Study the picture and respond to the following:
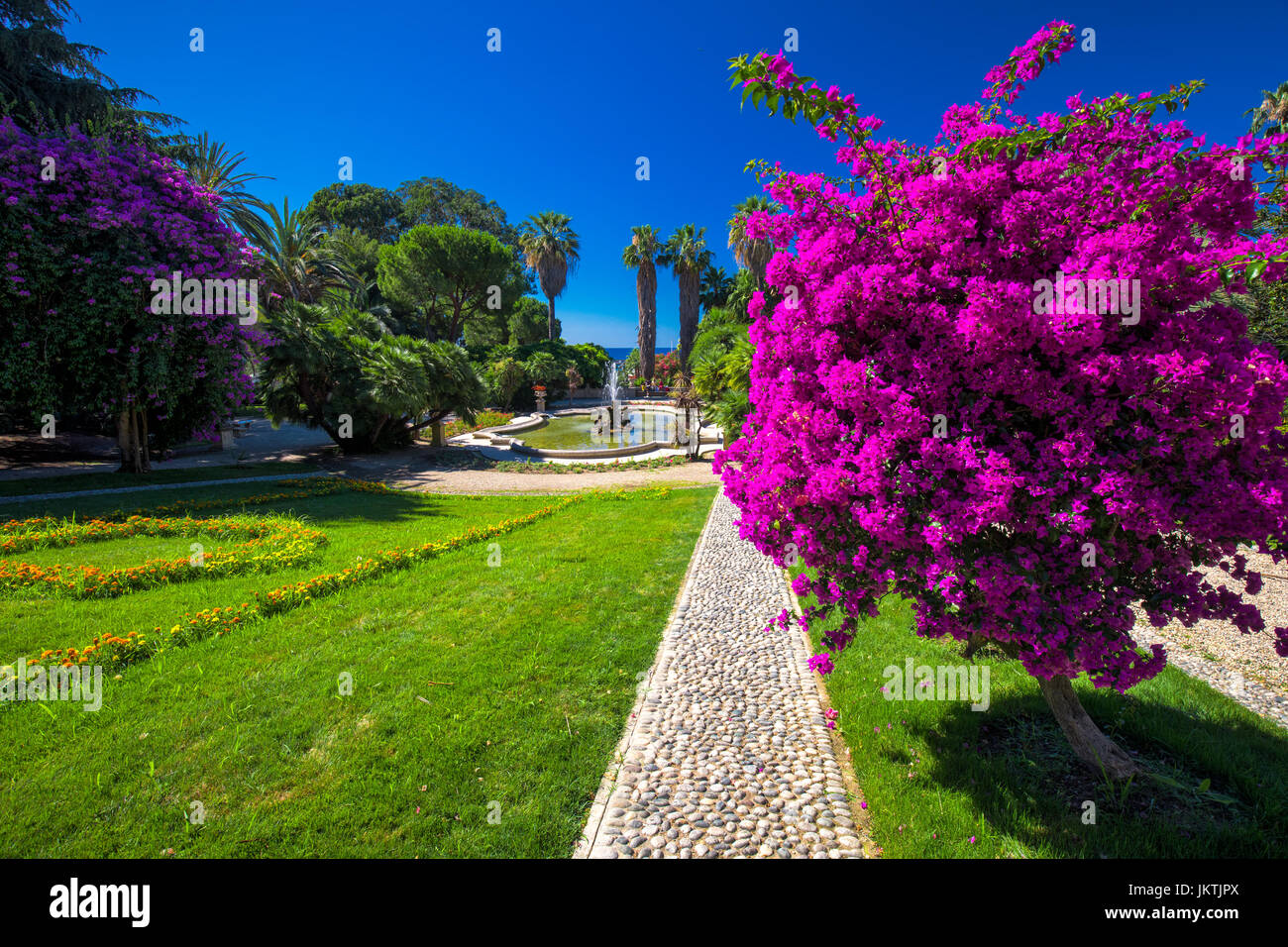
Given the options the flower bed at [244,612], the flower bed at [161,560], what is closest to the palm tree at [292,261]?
the flower bed at [161,560]

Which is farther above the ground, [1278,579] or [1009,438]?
Result: [1009,438]

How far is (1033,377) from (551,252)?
48.2m

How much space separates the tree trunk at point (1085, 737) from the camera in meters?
3.09

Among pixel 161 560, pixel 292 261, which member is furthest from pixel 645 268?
pixel 161 560

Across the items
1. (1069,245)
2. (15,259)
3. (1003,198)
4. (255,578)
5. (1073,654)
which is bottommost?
(255,578)

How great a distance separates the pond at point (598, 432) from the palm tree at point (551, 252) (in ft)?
55.3

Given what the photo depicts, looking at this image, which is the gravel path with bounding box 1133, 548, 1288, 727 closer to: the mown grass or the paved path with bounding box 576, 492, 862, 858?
the paved path with bounding box 576, 492, 862, 858

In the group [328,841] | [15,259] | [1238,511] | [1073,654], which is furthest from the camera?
[15,259]

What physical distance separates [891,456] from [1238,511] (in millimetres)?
1304

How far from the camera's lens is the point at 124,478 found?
500 inches

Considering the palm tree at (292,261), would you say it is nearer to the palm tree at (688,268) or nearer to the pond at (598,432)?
the pond at (598,432)
